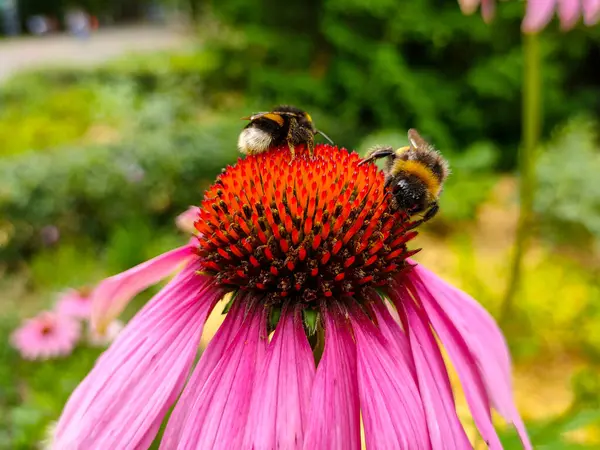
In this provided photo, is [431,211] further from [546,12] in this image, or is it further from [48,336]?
[48,336]

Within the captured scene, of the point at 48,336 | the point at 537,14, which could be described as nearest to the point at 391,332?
the point at 537,14

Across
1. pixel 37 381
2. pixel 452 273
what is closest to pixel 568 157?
pixel 452 273

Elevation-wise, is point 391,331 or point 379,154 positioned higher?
point 379,154

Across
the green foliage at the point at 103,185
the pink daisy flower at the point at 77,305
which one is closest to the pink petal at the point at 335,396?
the pink daisy flower at the point at 77,305

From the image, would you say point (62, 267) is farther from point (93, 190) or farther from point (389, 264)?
point (389, 264)

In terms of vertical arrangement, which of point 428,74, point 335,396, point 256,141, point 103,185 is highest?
point 428,74

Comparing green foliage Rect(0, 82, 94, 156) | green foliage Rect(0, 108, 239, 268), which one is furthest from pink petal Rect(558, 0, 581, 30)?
green foliage Rect(0, 82, 94, 156)
